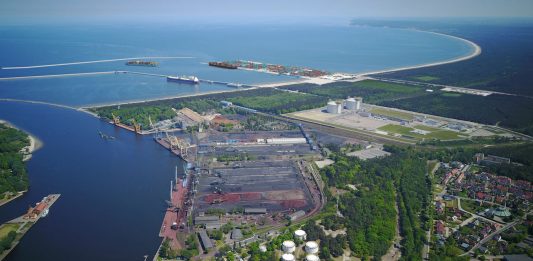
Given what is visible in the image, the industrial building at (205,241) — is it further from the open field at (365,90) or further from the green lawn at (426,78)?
the green lawn at (426,78)

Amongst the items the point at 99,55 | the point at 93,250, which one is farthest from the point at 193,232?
the point at 99,55

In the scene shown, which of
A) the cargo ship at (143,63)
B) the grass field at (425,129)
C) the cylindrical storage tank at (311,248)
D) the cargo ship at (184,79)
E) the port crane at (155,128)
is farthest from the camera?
the cargo ship at (143,63)

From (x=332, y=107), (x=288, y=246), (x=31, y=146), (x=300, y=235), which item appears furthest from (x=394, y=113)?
(x=31, y=146)

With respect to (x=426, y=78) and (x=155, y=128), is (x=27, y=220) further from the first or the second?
(x=426, y=78)

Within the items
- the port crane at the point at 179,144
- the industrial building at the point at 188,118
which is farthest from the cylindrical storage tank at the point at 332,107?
the port crane at the point at 179,144

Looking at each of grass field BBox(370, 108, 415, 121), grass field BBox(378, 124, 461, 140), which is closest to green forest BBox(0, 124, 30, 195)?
grass field BBox(378, 124, 461, 140)

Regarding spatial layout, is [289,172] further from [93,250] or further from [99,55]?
[99,55]

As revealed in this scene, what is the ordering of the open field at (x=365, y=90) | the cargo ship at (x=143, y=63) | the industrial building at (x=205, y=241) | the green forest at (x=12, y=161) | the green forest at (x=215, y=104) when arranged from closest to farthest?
1. the industrial building at (x=205, y=241)
2. the green forest at (x=12, y=161)
3. the green forest at (x=215, y=104)
4. the open field at (x=365, y=90)
5. the cargo ship at (x=143, y=63)
